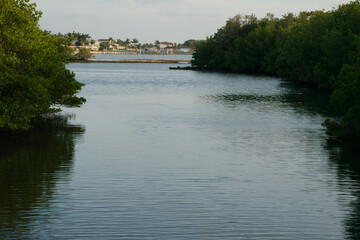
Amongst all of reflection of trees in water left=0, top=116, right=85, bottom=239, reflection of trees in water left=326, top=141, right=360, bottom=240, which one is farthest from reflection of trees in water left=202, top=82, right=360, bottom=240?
reflection of trees in water left=0, top=116, right=85, bottom=239

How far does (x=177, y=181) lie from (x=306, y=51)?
76.5m

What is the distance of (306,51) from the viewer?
94.6 meters

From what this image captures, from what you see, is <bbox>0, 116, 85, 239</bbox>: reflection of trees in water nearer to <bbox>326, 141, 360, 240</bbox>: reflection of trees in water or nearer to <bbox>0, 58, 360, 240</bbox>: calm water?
<bbox>0, 58, 360, 240</bbox>: calm water

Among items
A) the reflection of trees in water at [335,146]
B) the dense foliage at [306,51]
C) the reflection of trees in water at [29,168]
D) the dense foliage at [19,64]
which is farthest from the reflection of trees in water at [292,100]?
the dense foliage at [19,64]

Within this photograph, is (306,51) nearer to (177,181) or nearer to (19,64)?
(19,64)

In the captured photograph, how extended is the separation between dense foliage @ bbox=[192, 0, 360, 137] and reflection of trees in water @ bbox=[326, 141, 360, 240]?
6.75 ft

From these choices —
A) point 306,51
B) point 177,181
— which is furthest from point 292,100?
point 177,181

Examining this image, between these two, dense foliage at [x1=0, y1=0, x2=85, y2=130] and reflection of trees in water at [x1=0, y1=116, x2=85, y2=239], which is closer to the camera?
reflection of trees in water at [x1=0, y1=116, x2=85, y2=239]

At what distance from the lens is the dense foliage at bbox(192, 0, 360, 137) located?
3581cm

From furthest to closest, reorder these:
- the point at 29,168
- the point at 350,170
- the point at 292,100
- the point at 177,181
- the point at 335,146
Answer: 1. the point at 292,100
2. the point at 335,146
3. the point at 350,170
4. the point at 29,168
5. the point at 177,181

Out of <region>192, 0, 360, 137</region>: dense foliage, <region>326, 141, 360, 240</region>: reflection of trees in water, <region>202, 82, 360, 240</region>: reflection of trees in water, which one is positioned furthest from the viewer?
<region>192, 0, 360, 137</region>: dense foliage

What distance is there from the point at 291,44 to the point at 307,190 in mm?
85782

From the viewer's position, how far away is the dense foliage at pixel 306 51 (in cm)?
3581

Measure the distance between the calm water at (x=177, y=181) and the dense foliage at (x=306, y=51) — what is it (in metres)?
3.23
